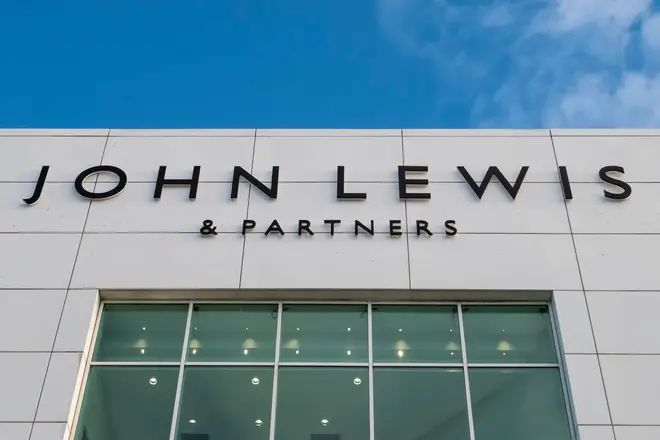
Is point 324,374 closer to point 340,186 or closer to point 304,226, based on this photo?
point 304,226

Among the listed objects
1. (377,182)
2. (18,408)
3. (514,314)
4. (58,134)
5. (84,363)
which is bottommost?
(18,408)

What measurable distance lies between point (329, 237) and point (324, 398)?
2541 millimetres

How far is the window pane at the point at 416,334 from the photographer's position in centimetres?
1093

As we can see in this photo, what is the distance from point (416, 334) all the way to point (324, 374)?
4.88 feet

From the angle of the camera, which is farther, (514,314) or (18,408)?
(514,314)

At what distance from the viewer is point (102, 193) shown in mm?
12297

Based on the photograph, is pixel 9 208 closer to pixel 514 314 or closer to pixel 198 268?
pixel 198 268

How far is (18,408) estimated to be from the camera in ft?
33.1

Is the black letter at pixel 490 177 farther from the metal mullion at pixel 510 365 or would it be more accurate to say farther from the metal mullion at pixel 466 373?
the metal mullion at pixel 510 365

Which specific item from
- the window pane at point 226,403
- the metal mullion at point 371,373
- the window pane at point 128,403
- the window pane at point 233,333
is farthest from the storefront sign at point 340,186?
the window pane at point 128,403

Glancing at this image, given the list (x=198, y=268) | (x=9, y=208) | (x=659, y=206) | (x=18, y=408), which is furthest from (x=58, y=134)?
(x=659, y=206)

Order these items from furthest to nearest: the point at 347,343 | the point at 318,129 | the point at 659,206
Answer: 1. the point at 318,129
2. the point at 659,206
3. the point at 347,343

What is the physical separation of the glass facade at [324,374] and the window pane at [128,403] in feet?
0.05

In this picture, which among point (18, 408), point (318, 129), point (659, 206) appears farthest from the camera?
point (318, 129)
